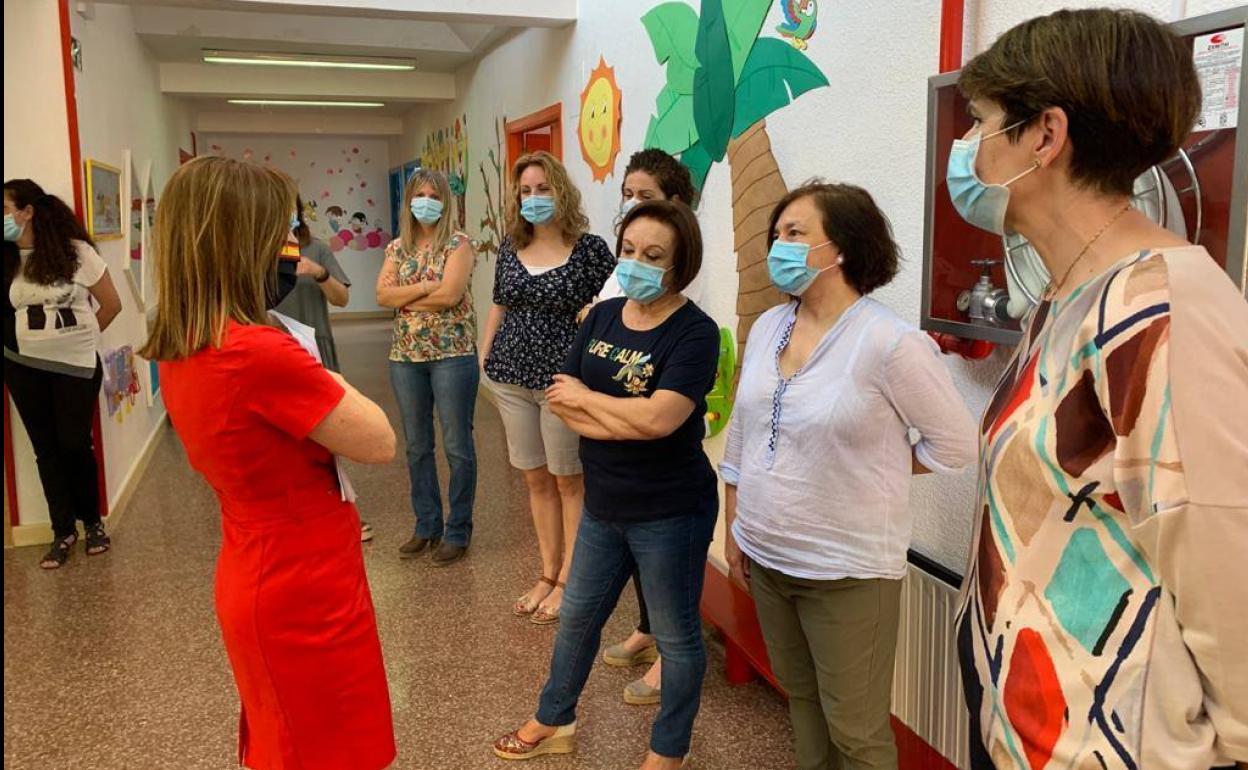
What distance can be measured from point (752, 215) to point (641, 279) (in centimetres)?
104

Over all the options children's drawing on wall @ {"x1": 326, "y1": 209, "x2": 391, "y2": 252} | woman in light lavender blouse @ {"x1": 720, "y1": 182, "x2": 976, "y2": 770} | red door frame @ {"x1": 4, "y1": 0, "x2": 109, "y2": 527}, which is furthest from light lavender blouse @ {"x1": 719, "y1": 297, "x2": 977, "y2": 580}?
children's drawing on wall @ {"x1": 326, "y1": 209, "x2": 391, "y2": 252}

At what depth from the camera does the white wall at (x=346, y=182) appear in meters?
13.1

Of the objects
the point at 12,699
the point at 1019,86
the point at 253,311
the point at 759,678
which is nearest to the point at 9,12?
the point at 12,699

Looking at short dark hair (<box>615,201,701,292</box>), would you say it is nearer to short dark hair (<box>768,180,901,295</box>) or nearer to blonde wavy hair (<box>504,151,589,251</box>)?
short dark hair (<box>768,180,901,295</box>)

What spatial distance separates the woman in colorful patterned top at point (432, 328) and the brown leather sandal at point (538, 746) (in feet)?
4.81

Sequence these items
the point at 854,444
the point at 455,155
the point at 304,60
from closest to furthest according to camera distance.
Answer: the point at 854,444
the point at 304,60
the point at 455,155

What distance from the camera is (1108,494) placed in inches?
35.0

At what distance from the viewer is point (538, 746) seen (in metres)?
2.34

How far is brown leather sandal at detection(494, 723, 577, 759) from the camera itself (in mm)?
2330

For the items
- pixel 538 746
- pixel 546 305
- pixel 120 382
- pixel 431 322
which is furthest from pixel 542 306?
pixel 120 382

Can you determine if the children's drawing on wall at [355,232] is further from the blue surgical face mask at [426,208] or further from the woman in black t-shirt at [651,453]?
the woman in black t-shirt at [651,453]

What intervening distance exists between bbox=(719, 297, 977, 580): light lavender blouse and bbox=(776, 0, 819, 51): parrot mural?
1.22 m

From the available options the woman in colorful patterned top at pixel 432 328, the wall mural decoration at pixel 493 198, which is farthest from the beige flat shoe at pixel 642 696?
the wall mural decoration at pixel 493 198

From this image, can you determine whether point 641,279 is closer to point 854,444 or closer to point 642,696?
point 854,444
